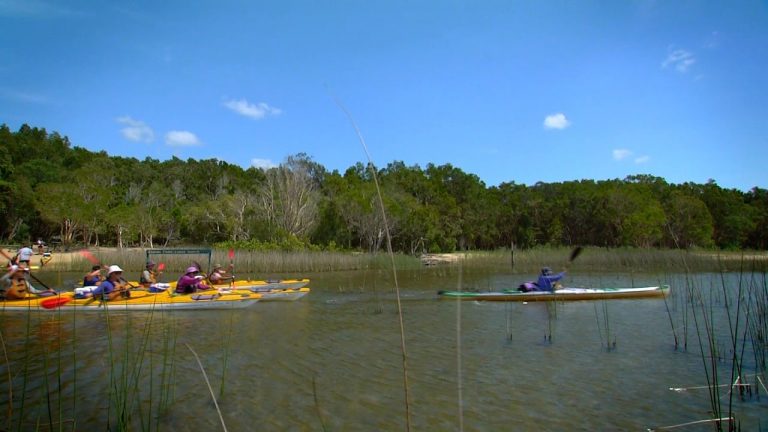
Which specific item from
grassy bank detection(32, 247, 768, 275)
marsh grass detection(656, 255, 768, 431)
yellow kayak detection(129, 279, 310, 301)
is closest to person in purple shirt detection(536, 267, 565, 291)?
marsh grass detection(656, 255, 768, 431)

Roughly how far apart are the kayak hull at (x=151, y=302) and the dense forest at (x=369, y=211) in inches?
661

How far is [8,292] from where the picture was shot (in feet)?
38.3

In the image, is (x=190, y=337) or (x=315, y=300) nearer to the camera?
(x=190, y=337)

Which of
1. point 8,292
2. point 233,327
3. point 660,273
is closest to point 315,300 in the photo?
point 233,327

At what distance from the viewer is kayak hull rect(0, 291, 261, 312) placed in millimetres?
11711

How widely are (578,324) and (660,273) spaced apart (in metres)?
15.0

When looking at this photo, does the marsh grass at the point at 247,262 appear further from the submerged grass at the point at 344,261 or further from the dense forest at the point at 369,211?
the dense forest at the point at 369,211

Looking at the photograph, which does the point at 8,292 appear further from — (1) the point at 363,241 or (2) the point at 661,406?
(1) the point at 363,241

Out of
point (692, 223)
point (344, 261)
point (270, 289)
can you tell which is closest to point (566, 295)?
point (270, 289)

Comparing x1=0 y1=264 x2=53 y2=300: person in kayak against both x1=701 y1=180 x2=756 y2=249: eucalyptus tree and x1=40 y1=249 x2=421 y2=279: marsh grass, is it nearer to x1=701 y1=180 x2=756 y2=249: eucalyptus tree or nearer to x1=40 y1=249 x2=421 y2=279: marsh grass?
x1=40 y1=249 x2=421 y2=279: marsh grass

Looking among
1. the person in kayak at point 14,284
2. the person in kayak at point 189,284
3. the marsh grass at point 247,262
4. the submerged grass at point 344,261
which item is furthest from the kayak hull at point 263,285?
the marsh grass at point 247,262

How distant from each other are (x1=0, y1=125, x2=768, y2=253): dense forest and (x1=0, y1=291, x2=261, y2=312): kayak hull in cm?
1679

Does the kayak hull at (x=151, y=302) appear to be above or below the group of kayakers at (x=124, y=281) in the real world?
below

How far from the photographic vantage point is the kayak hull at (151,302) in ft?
38.4
